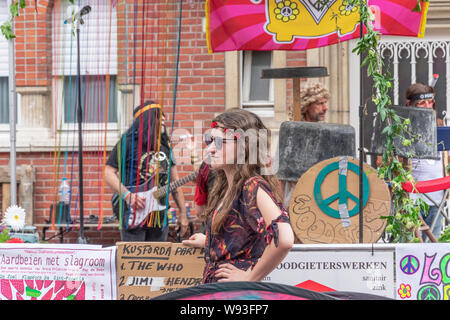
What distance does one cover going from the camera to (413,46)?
7434 millimetres

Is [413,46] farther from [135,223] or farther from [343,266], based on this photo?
[343,266]

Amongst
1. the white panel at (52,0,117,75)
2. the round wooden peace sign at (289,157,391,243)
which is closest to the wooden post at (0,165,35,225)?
the white panel at (52,0,117,75)

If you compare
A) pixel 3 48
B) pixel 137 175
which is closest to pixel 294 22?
pixel 137 175

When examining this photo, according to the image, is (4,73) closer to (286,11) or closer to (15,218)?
(15,218)

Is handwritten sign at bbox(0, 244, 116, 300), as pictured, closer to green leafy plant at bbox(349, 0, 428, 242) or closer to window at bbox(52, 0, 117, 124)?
green leafy plant at bbox(349, 0, 428, 242)

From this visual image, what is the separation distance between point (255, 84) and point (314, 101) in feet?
7.00

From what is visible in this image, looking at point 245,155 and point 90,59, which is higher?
point 90,59

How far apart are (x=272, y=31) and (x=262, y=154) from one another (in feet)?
8.46

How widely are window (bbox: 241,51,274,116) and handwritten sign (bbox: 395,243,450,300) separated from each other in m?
4.17

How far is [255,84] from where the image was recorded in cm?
765

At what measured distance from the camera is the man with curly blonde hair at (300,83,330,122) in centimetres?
557

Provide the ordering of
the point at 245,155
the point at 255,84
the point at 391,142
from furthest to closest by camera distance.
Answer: the point at 255,84 → the point at 391,142 → the point at 245,155

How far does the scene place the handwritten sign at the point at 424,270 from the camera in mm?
3582

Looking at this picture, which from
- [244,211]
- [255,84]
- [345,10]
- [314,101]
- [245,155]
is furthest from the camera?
[255,84]
